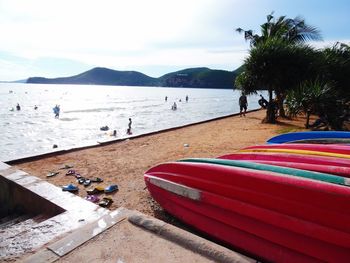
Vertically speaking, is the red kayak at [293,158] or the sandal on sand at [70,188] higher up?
the red kayak at [293,158]

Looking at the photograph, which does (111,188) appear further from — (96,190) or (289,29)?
(289,29)

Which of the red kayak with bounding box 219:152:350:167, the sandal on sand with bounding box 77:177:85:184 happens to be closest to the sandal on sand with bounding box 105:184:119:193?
the sandal on sand with bounding box 77:177:85:184

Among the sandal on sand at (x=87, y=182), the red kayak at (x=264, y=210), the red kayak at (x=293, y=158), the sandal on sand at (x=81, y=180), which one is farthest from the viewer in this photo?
the sandal on sand at (x=81, y=180)

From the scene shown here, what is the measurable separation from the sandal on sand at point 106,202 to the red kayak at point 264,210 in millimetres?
873

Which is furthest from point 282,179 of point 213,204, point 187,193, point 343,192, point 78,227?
point 78,227

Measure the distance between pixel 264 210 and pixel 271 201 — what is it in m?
0.12

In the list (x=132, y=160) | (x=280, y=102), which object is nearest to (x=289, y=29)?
(x=280, y=102)

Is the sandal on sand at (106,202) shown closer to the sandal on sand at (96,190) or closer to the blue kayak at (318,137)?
the sandal on sand at (96,190)

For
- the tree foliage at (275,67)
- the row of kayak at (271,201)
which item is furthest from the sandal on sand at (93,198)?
the tree foliage at (275,67)

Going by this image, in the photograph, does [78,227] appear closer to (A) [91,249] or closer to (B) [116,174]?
(A) [91,249]

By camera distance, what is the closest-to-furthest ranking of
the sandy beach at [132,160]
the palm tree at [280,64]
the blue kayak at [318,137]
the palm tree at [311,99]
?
1. the sandy beach at [132,160]
2. the blue kayak at [318,137]
3. the palm tree at [311,99]
4. the palm tree at [280,64]

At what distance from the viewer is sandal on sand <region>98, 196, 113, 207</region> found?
3.89 metres

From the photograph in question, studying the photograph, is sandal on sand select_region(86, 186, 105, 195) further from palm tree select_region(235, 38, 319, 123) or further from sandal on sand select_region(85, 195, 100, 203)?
palm tree select_region(235, 38, 319, 123)

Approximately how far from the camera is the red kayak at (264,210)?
7.79 feet
